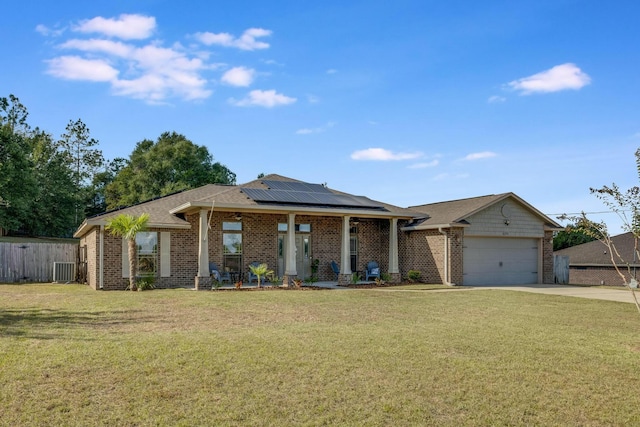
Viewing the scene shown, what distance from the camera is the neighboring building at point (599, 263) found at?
1244 inches

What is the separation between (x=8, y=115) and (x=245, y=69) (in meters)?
32.5

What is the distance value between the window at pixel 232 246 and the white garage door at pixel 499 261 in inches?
354

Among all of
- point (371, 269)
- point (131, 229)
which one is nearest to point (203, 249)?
point (131, 229)

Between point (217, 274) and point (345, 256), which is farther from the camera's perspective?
point (345, 256)

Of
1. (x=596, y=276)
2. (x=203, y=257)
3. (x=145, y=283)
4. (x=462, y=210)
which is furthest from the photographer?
(x=596, y=276)

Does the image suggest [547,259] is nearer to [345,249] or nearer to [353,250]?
[353,250]

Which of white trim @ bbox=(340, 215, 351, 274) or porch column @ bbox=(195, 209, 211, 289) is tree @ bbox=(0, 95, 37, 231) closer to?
porch column @ bbox=(195, 209, 211, 289)

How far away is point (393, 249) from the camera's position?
21297 millimetres

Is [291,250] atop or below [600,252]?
atop

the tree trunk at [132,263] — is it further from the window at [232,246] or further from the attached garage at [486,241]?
the attached garage at [486,241]

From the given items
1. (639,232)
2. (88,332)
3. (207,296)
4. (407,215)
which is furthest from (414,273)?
(88,332)

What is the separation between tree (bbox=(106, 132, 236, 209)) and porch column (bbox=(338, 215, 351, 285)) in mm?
23809

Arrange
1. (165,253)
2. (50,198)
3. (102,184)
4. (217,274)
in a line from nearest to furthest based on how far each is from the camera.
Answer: (217,274) → (165,253) → (50,198) → (102,184)

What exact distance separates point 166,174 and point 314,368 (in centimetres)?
3889
